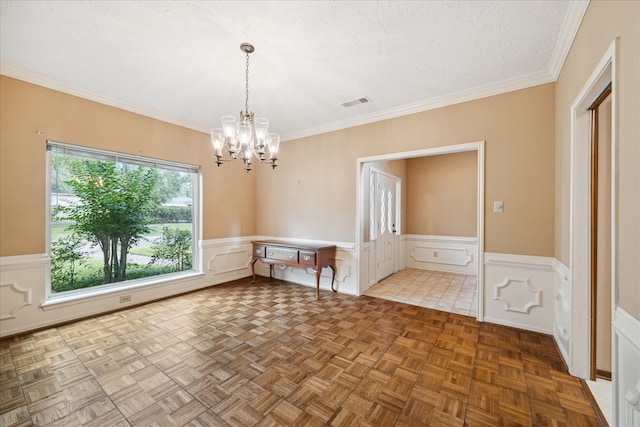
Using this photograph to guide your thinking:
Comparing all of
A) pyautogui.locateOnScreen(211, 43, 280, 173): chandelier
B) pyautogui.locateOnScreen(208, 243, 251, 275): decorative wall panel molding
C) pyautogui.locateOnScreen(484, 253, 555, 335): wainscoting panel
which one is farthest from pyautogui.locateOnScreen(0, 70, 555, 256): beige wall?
pyautogui.locateOnScreen(211, 43, 280, 173): chandelier

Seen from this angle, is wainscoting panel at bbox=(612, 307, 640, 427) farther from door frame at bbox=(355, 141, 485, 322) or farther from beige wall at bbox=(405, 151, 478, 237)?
beige wall at bbox=(405, 151, 478, 237)

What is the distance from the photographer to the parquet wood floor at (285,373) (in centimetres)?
160

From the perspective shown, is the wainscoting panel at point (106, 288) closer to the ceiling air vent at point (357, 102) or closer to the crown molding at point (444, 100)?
the crown molding at point (444, 100)

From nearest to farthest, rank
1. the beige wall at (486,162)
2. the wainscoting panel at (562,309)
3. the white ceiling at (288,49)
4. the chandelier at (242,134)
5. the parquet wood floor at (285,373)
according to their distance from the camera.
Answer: the parquet wood floor at (285,373) → the white ceiling at (288,49) → the wainscoting panel at (562,309) → the chandelier at (242,134) → the beige wall at (486,162)

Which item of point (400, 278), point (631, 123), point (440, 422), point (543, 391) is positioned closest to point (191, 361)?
point (440, 422)

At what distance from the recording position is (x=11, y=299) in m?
2.64

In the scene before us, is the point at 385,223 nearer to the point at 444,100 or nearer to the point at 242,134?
the point at 444,100

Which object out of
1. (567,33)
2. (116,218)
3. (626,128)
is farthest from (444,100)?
(116,218)

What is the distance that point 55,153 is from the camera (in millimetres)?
3002

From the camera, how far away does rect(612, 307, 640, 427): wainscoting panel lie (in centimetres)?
103

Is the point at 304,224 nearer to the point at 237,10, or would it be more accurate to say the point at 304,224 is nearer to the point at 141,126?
the point at 141,126

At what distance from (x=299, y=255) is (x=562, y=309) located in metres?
3.08

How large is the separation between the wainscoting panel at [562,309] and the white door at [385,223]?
2497mm

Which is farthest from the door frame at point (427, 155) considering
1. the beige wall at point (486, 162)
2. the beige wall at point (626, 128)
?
the beige wall at point (626, 128)
